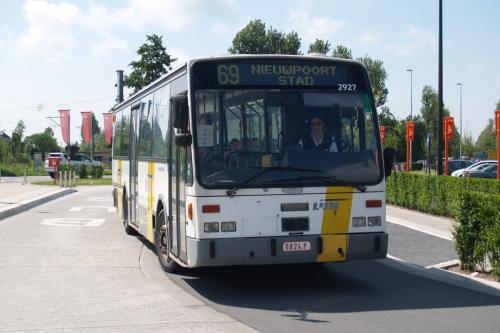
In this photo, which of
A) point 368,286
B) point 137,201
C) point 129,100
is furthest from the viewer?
point 129,100

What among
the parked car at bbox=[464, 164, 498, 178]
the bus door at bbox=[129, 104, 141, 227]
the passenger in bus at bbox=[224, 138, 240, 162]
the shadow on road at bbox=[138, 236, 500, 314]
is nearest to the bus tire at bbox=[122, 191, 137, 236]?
the bus door at bbox=[129, 104, 141, 227]

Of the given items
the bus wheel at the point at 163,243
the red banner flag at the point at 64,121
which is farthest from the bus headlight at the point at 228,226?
the red banner flag at the point at 64,121

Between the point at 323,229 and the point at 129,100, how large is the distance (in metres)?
7.86

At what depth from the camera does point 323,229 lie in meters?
9.04

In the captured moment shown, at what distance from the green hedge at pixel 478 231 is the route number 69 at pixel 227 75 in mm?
3880

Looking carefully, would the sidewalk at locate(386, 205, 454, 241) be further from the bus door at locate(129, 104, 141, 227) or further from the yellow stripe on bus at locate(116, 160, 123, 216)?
the yellow stripe on bus at locate(116, 160, 123, 216)

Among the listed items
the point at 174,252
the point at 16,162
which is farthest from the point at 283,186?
the point at 16,162

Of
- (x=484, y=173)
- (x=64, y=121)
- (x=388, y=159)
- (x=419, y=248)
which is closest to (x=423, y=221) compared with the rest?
(x=419, y=248)

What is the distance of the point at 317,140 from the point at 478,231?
296cm

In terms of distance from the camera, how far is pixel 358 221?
30.1 feet

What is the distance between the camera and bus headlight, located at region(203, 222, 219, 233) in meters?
8.73

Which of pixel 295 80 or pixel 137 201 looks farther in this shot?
pixel 137 201

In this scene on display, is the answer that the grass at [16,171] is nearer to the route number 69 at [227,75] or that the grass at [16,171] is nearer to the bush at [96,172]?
the bush at [96,172]

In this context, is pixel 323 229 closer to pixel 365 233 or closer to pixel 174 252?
pixel 365 233
